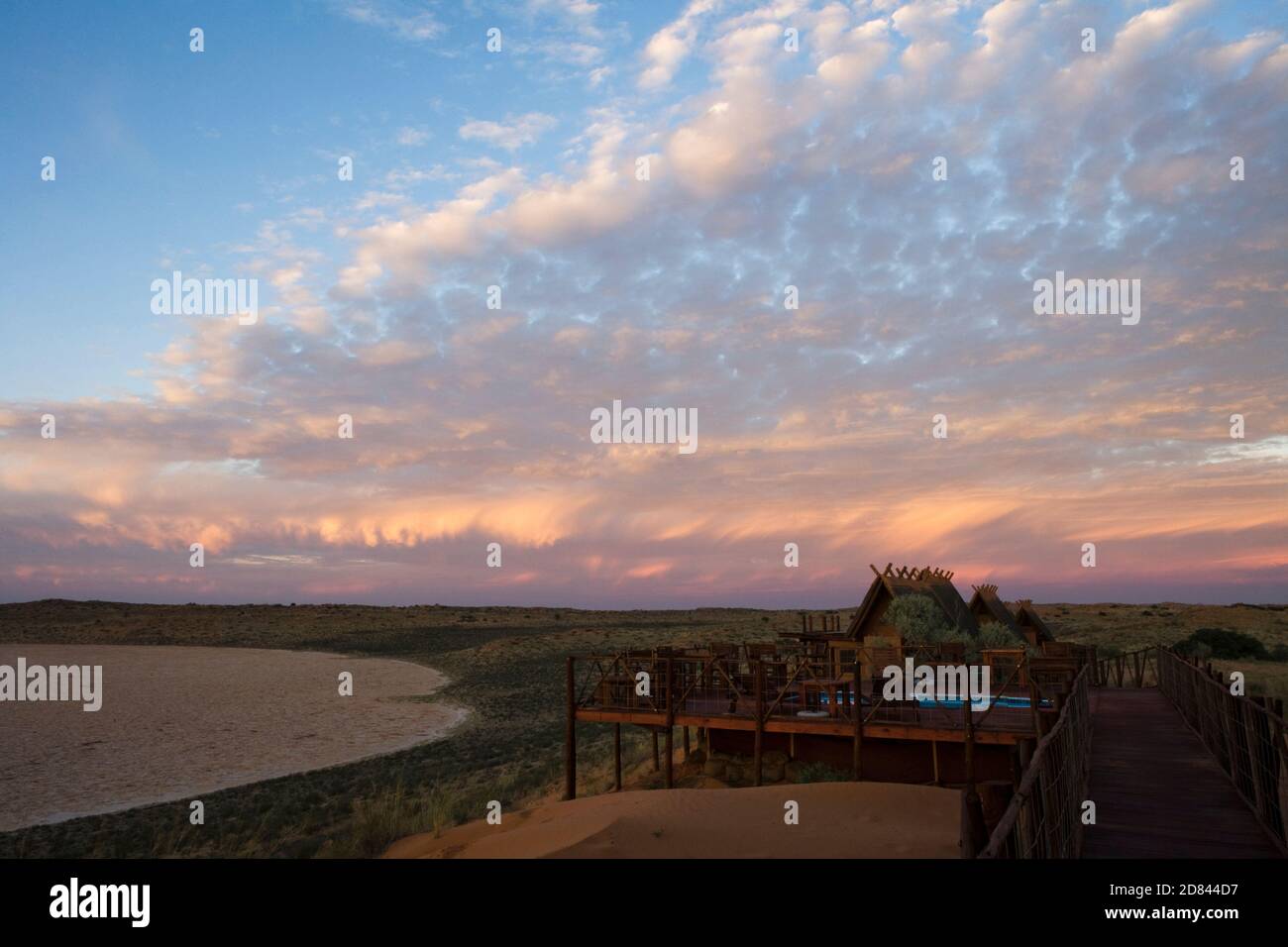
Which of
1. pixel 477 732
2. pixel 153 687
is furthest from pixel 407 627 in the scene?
pixel 477 732

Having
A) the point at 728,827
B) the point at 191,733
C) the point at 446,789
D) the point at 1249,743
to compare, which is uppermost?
the point at 1249,743

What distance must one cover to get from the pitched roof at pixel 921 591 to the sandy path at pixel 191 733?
54.9 ft

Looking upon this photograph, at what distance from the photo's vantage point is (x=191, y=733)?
3400cm

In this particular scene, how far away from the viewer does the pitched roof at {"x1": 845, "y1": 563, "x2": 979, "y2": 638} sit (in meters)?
27.3

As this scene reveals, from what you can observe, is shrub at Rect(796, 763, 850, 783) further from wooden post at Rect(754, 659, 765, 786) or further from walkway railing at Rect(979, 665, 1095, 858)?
walkway railing at Rect(979, 665, 1095, 858)

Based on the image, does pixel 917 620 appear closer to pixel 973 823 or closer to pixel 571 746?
pixel 571 746

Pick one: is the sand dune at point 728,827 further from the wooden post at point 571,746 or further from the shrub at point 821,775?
the wooden post at point 571,746

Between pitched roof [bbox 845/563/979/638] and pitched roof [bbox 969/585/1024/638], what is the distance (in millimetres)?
2383

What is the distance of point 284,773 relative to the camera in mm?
26234

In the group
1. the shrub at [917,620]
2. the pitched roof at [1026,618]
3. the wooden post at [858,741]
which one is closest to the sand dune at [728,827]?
the wooden post at [858,741]

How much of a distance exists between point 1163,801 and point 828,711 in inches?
289

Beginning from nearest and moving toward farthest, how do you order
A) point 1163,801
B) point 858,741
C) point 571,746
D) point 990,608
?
point 1163,801
point 858,741
point 571,746
point 990,608

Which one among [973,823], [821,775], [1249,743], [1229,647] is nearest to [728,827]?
[821,775]

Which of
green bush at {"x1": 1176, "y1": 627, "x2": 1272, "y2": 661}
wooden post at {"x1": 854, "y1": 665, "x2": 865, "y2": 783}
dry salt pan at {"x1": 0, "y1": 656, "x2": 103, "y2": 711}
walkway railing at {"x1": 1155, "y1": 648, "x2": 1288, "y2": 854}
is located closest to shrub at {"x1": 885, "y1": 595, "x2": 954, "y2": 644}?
walkway railing at {"x1": 1155, "y1": 648, "x2": 1288, "y2": 854}
